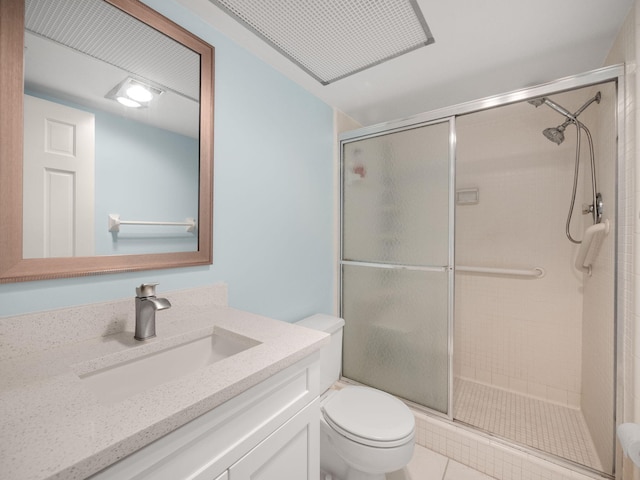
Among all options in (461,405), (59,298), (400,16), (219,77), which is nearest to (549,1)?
(400,16)

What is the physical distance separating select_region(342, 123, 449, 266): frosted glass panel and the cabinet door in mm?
1184

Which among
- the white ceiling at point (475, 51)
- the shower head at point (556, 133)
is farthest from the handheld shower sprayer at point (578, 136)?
the white ceiling at point (475, 51)

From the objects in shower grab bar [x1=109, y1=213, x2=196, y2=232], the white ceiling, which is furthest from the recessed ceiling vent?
shower grab bar [x1=109, y1=213, x2=196, y2=232]

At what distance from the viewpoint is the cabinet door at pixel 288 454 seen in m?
0.74

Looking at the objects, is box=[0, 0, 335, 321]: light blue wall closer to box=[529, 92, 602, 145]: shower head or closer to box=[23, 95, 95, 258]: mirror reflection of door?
box=[23, 95, 95, 258]: mirror reflection of door

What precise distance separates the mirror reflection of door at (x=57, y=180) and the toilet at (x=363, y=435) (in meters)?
1.23

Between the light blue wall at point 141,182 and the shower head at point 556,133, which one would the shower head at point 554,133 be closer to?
the shower head at point 556,133

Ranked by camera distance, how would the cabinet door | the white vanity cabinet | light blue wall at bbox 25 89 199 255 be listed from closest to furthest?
the white vanity cabinet, the cabinet door, light blue wall at bbox 25 89 199 255

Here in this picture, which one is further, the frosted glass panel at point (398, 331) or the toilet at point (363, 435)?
the frosted glass panel at point (398, 331)

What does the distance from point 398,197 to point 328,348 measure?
107 cm

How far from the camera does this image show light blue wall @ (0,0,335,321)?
45.8 inches

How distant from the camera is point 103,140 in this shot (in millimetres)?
983

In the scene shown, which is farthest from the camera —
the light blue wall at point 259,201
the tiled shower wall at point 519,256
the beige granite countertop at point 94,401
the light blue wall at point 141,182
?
the tiled shower wall at point 519,256

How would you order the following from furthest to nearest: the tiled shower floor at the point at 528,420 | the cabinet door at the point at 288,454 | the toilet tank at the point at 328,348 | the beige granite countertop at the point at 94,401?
the toilet tank at the point at 328,348 → the tiled shower floor at the point at 528,420 → the cabinet door at the point at 288,454 → the beige granite countertop at the point at 94,401
